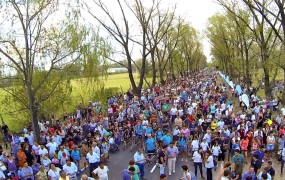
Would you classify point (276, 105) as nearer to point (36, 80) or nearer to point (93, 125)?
point (93, 125)

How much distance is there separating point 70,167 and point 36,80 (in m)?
10.7

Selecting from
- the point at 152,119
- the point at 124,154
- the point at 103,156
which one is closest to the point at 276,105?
the point at 152,119

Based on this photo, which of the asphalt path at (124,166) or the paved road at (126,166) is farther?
the asphalt path at (124,166)

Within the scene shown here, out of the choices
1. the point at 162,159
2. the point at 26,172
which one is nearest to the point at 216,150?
the point at 162,159

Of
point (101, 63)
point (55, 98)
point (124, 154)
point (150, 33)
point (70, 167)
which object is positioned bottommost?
point (124, 154)

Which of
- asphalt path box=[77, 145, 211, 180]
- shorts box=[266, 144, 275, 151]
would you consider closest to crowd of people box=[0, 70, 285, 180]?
shorts box=[266, 144, 275, 151]

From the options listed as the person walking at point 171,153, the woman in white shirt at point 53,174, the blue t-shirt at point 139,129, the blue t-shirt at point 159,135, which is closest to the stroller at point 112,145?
the blue t-shirt at point 139,129

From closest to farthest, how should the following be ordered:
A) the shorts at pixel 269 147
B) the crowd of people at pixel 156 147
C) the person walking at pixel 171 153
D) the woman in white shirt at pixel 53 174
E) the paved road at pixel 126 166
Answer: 1. the woman in white shirt at pixel 53 174
2. the crowd of people at pixel 156 147
3. the person walking at pixel 171 153
4. the paved road at pixel 126 166
5. the shorts at pixel 269 147

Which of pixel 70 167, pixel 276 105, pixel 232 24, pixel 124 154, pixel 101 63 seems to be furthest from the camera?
pixel 232 24

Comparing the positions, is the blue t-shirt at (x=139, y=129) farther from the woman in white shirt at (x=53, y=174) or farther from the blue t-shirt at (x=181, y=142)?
the woman in white shirt at (x=53, y=174)

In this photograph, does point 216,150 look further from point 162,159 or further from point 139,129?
point 139,129

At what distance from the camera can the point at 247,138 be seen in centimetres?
1411

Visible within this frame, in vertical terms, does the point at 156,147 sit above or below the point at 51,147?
below

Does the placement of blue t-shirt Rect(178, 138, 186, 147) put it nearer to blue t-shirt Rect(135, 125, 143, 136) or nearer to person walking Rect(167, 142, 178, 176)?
person walking Rect(167, 142, 178, 176)
